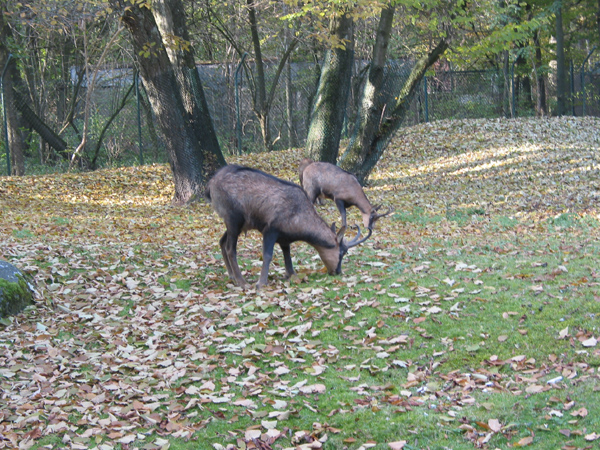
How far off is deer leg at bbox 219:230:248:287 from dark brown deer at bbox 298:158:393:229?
14.1 ft

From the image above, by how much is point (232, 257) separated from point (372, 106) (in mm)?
9670

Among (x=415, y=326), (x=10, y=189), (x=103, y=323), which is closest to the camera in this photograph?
(x=415, y=326)

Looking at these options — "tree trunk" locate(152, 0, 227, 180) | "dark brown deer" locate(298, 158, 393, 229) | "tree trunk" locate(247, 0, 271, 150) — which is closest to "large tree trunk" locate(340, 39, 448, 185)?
"tree trunk" locate(152, 0, 227, 180)

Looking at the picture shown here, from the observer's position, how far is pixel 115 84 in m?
24.5

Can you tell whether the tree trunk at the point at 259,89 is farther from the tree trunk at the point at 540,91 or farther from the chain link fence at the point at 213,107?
the tree trunk at the point at 540,91

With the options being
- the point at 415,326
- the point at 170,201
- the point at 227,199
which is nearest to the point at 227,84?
the point at 170,201

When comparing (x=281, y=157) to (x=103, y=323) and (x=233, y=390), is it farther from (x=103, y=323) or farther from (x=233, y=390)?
(x=233, y=390)

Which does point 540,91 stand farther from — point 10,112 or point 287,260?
point 287,260

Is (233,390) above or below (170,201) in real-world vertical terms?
below

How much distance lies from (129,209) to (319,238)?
27.3 ft

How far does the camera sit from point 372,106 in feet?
58.1

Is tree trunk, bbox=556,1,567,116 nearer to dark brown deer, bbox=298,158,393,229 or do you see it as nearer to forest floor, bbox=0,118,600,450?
forest floor, bbox=0,118,600,450

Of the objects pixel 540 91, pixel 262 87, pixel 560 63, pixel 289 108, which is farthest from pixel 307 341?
pixel 540 91

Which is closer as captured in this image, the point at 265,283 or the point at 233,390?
the point at 233,390
